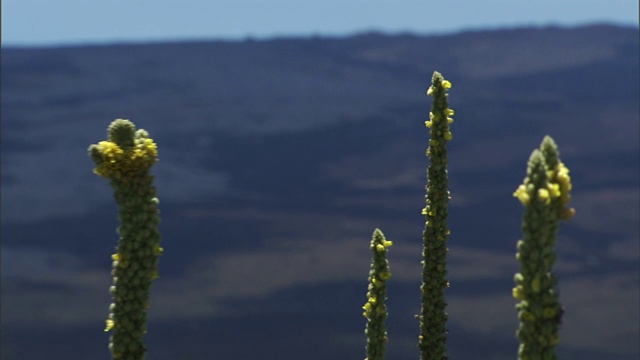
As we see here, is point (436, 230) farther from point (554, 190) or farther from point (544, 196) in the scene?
point (544, 196)

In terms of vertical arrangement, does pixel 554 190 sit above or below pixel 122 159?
below

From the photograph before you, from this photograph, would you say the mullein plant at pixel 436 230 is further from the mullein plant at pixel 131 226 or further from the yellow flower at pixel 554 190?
the yellow flower at pixel 554 190

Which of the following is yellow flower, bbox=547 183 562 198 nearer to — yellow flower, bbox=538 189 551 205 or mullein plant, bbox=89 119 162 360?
yellow flower, bbox=538 189 551 205

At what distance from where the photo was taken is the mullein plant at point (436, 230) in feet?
76.9

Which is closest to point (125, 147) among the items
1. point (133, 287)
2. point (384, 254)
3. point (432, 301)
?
point (133, 287)

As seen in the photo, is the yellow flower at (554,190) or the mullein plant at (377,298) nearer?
the yellow flower at (554,190)

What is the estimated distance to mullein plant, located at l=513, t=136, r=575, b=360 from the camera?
16.1 m

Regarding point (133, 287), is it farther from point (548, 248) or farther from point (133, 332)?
point (548, 248)

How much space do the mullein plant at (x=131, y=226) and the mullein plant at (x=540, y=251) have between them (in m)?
6.28

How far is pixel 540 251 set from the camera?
53.5 ft

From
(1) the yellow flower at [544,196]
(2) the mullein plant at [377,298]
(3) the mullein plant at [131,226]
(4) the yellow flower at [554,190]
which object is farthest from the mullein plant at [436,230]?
(1) the yellow flower at [544,196]

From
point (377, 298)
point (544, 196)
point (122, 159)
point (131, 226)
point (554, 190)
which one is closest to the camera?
point (544, 196)

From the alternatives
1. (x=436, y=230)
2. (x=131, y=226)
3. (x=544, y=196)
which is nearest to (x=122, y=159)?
(x=131, y=226)

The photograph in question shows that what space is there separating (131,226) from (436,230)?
6.50 meters
